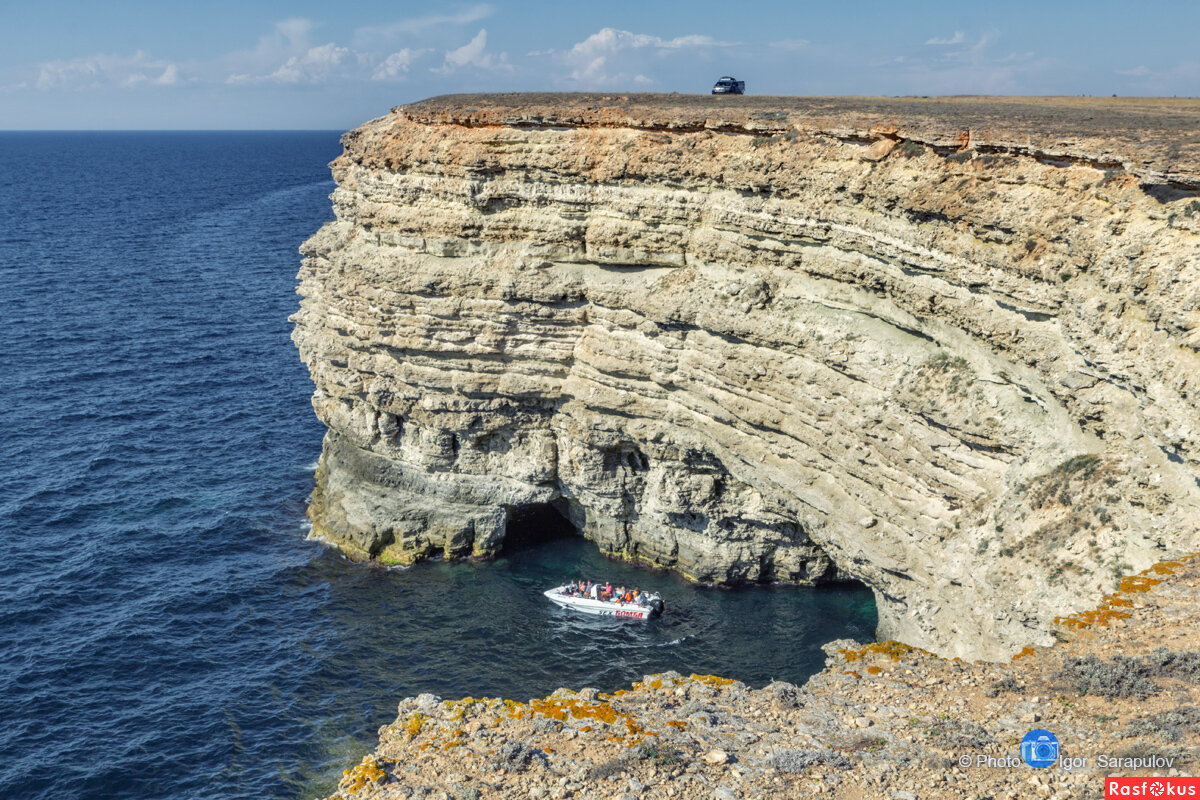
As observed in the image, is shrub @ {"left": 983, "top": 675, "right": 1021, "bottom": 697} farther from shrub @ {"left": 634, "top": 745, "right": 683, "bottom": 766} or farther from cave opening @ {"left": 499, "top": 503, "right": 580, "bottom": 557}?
cave opening @ {"left": 499, "top": 503, "right": 580, "bottom": 557}

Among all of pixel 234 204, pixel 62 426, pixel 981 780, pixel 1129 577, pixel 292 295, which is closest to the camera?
pixel 981 780

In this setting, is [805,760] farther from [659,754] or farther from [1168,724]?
[1168,724]

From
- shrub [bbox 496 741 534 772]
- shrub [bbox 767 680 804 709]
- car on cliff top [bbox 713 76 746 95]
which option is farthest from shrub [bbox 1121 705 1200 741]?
car on cliff top [bbox 713 76 746 95]

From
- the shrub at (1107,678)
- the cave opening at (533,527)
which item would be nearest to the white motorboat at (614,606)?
the cave opening at (533,527)

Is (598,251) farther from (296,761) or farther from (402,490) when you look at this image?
(296,761)

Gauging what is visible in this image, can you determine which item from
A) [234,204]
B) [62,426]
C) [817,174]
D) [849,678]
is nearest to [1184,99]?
[817,174]
